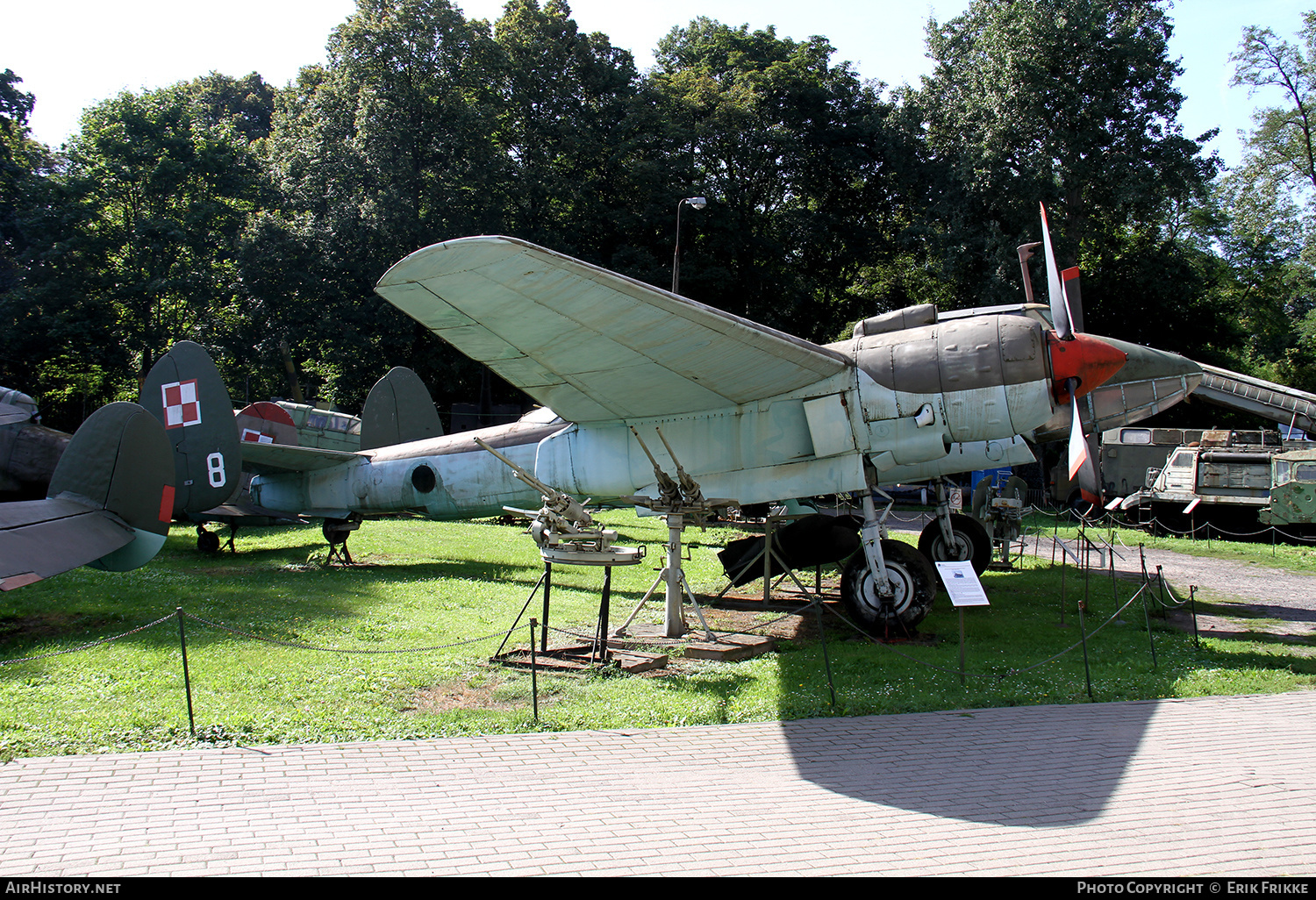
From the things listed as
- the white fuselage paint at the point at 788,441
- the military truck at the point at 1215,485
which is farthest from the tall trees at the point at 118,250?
the military truck at the point at 1215,485

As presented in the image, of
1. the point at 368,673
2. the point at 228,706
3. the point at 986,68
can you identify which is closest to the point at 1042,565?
the point at 368,673

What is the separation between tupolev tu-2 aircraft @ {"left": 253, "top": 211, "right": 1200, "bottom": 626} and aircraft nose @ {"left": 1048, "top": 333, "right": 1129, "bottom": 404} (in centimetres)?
1

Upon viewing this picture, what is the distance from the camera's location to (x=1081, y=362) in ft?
29.5

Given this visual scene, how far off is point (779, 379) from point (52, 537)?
8.12 meters

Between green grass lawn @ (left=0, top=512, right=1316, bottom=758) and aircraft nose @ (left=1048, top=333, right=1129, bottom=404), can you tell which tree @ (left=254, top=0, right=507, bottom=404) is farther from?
aircraft nose @ (left=1048, top=333, right=1129, bottom=404)

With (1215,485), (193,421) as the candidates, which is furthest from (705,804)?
(1215,485)

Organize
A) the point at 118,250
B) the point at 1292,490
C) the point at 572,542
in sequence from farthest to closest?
the point at 118,250 → the point at 1292,490 → the point at 572,542

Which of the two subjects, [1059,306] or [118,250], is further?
[118,250]

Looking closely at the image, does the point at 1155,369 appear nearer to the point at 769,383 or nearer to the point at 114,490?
the point at 769,383

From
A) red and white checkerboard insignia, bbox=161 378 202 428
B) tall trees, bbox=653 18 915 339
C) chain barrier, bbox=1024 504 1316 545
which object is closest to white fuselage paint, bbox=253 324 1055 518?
red and white checkerboard insignia, bbox=161 378 202 428

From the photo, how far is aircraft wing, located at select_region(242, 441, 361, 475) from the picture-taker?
46.0 ft

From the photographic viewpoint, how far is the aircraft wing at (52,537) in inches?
300

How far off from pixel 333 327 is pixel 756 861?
33873 millimetres

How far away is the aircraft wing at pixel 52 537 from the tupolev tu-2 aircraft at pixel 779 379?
4.33 m
